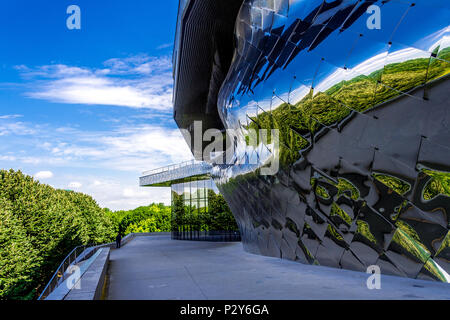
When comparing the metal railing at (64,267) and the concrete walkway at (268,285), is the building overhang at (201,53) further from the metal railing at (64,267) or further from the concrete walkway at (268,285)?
the metal railing at (64,267)

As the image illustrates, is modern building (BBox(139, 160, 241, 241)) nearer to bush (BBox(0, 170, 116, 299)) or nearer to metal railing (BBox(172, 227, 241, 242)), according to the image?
metal railing (BBox(172, 227, 241, 242))

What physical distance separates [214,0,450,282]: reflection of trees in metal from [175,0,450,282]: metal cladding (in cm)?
2

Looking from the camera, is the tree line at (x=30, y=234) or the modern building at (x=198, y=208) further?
the modern building at (x=198, y=208)

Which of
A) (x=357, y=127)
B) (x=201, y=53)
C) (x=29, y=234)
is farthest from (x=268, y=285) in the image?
(x=29, y=234)

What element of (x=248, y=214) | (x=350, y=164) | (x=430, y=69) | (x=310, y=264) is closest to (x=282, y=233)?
(x=310, y=264)

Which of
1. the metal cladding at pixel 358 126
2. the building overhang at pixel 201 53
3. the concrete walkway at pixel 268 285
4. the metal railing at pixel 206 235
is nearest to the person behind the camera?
the metal cladding at pixel 358 126

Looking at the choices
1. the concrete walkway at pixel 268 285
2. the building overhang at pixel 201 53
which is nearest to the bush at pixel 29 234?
the building overhang at pixel 201 53

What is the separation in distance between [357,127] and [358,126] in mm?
36

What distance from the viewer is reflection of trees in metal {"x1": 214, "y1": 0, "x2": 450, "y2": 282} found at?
5133 millimetres

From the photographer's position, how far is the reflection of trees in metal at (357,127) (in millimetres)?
5133

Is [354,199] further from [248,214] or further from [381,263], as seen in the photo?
[248,214]

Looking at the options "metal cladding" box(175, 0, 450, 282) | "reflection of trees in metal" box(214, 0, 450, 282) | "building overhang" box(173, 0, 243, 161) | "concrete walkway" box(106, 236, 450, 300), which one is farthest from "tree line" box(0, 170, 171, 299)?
"reflection of trees in metal" box(214, 0, 450, 282)

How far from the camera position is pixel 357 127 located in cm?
630

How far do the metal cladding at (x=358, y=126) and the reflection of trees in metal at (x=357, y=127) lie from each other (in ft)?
0.06
